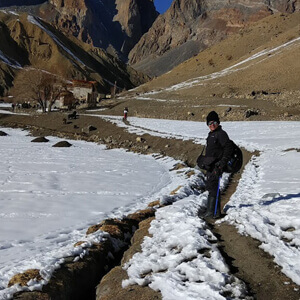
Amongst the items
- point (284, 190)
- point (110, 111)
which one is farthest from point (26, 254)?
point (110, 111)

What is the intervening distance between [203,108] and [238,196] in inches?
1100

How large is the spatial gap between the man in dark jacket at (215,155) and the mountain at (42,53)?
137 m

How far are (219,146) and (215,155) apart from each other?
0.20 m

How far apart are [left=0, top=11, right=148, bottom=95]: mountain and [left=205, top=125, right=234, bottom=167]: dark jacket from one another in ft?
449

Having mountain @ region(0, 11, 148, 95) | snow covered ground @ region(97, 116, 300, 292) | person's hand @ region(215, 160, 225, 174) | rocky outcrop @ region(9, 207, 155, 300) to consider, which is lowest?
rocky outcrop @ region(9, 207, 155, 300)

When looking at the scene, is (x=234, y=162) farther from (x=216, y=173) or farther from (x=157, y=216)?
(x=157, y=216)

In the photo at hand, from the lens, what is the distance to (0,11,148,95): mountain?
147m

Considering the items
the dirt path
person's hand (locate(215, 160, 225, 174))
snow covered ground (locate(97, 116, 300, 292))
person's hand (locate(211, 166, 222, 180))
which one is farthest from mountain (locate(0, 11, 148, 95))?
the dirt path

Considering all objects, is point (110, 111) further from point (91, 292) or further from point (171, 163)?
point (91, 292)

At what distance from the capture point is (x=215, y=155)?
6629 mm

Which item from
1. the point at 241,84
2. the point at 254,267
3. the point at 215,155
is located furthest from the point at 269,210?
the point at 241,84

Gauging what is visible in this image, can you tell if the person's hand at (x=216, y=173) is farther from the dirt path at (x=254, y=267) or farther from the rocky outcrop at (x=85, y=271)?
the rocky outcrop at (x=85, y=271)

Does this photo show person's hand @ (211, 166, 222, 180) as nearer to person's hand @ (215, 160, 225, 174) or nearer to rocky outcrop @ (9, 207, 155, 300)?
person's hand @ (215, 160, 225, 174)

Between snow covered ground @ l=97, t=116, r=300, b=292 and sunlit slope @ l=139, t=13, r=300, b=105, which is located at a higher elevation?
sunlit slope @ l=139, t=13, r=300, b=105
